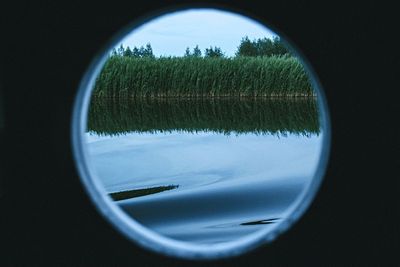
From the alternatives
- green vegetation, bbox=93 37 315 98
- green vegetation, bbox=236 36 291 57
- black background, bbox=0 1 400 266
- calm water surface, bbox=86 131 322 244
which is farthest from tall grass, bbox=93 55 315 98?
black background, bbox=0 1 400 266

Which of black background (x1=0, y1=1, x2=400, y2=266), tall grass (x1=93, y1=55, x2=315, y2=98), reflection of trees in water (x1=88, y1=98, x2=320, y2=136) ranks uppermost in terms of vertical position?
tall grass (x1=93, y1=55, x2=315, y2=98)

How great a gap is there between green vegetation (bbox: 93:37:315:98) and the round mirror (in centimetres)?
2

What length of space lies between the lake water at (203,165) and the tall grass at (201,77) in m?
0.27

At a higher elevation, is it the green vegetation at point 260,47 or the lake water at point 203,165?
the green vegetation at point 260,47

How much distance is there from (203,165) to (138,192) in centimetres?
126

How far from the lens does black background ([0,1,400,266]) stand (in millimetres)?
1447

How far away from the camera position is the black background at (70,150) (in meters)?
1.45

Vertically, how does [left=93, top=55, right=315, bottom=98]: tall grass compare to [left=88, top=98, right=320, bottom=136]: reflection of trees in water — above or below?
above

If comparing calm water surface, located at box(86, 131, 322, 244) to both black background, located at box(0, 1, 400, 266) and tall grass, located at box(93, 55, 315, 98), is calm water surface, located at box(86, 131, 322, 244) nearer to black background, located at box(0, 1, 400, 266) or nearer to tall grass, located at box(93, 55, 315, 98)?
tall grass, located at box(93, 55, 315, 98)

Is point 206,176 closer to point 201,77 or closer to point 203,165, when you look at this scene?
point 203,165

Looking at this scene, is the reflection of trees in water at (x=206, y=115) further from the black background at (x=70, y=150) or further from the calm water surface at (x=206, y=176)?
the black background at (x=70, y=150)

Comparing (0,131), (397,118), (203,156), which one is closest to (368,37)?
(397,118)

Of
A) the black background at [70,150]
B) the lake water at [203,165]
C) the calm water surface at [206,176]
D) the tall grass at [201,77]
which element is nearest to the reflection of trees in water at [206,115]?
the lake water at [203,165]

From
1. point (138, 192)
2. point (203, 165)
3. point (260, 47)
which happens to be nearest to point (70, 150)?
point (138, 192)
